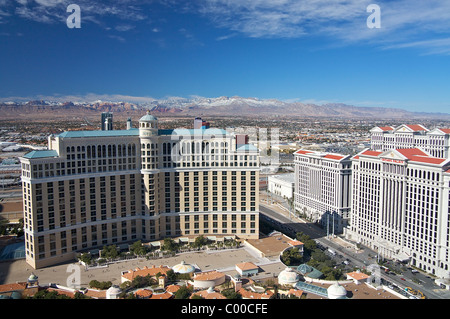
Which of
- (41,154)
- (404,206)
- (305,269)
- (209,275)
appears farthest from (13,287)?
(404,206)

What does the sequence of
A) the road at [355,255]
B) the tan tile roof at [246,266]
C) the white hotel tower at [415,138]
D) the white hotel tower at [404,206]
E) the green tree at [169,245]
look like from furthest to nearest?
the white hotel tower at [415,138] < the green tree at [169,245] < the white hotel tower at [404,206] < the road at [355,255] < the tan tile roof at [246,266]

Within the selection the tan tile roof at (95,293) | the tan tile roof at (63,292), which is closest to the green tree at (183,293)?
the tan tile roof at (95,293)

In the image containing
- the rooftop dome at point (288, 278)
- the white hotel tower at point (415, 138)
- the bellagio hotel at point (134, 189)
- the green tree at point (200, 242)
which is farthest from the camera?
the white hotel tower at point (415, 138)

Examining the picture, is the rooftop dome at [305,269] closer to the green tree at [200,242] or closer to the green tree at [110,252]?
the green tree at [200,242]

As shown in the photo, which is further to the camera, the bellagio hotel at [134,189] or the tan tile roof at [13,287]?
the bellagio hotel at [134,189]

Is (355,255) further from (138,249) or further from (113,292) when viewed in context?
(113,292)
